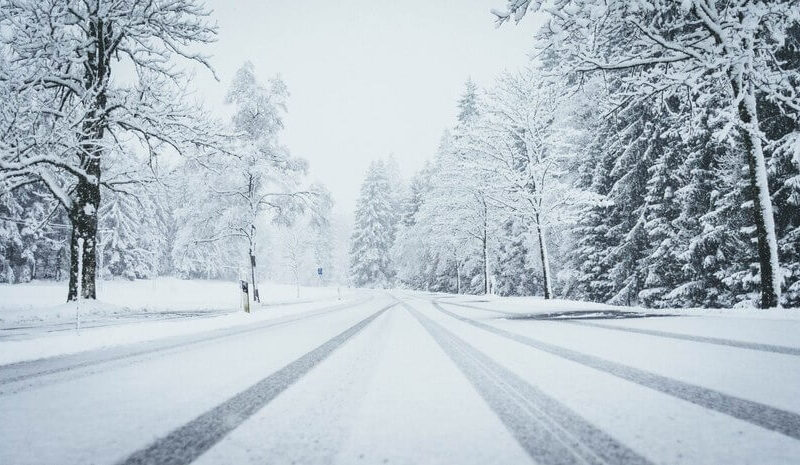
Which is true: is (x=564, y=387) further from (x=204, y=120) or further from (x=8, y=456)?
(x=204, y=120)

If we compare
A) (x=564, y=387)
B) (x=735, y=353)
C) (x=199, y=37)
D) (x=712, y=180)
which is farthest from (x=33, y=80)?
(x=712, y=180)

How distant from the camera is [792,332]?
5055 mm

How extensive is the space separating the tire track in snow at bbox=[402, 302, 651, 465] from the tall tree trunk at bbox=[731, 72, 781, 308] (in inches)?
356

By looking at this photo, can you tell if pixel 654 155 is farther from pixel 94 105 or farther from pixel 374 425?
pixel 94 105

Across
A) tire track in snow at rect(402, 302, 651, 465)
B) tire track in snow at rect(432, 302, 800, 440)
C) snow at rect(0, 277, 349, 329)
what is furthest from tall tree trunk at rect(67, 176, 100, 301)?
tire track in snow at rect(432, 302, 800, 440)

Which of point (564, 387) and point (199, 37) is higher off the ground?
point (199, 37)

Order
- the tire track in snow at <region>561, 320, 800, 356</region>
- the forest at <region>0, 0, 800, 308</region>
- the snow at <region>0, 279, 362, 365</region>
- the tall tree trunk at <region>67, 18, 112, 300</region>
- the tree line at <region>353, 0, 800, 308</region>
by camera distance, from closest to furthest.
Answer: the tire track in snow at <region>561, 320, 800, 356</region> → the snow at <region>0, 279, 362, 365</region> → the tree line at <region>353, 0, 800, 308</region> → the forest at <region>0, 0, 800, 308</region> → the tall tree trunk at <region>67, 18, 112, 300</region>

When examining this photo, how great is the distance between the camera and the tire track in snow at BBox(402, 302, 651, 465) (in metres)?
1.64

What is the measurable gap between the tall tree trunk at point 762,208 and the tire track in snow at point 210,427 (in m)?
10.4

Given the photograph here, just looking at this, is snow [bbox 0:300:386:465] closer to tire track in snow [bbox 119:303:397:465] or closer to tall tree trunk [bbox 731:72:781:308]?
tire track in snow [bbox 119:303:397:465]

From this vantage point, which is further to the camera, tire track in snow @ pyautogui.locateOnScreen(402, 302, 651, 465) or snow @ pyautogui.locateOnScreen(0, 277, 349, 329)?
snow @ pyautogui.locateOnScreen(0, 277, 349, 329)

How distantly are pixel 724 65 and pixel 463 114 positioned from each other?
116 ft

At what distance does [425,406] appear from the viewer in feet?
8.14

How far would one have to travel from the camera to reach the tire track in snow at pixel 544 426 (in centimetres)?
164
